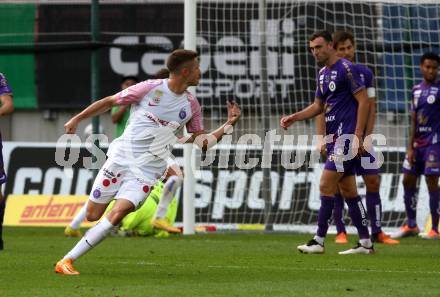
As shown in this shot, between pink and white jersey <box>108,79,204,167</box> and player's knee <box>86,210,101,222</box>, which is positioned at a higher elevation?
pink and white jersey <box>108,79,204,167</box>

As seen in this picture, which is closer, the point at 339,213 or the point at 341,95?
the point at 341,95

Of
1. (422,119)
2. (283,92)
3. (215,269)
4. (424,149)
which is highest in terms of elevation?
(283,92)

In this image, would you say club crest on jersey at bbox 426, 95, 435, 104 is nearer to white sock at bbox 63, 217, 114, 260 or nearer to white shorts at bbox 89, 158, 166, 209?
white shorts at bbox 89, 158, 166, 209

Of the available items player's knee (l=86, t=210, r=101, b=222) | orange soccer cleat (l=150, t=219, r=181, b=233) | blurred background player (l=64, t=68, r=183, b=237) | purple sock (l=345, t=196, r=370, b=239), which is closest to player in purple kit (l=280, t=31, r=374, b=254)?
purple sock (l=345, t=196, r=370, b=239)

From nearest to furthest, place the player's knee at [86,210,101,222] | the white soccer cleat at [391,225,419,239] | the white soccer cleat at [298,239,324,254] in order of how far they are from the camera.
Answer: the player's knee at [86,210,101,222], the white soccer cleat at [298,239,324,254], the white soccer cleat at [391,225,419,239]

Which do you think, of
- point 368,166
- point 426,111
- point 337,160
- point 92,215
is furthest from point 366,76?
point 92,215

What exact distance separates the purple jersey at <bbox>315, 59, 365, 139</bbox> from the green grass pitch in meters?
1.28

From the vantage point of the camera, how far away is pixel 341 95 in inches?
440

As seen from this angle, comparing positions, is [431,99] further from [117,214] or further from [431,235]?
[117,214]

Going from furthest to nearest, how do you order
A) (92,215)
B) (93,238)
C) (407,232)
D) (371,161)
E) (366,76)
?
(407,232) → (371,161) → (366,76) → (92,215) → (93,238)

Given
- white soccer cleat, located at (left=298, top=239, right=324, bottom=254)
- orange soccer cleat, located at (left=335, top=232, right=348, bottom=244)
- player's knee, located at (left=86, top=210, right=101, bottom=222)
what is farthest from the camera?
orange soccer cleat, located at (left=335, top=232, right=348, bottom=244)

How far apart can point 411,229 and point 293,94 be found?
3.38 meters

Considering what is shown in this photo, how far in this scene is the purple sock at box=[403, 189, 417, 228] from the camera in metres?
14.9

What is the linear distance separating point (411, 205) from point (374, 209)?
2.00 meters
